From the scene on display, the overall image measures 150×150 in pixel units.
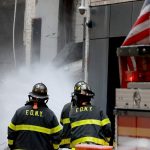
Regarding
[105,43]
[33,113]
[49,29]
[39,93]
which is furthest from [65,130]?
[49,29]

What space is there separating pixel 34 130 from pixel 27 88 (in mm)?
8436

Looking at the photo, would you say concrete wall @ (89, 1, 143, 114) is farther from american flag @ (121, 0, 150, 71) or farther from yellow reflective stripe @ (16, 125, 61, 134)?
american flag @ (121, 0, 150, 71)

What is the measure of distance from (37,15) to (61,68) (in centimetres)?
217

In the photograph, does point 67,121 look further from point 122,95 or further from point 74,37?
point 74,37

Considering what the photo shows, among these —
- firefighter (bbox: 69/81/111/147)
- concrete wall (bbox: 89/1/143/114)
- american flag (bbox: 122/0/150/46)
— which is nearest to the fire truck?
american flag (bbox: 122/0/150/46)

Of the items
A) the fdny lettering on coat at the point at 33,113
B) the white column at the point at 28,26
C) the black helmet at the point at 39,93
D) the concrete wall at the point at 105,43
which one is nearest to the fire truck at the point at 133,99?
the fdny lettering on coat at the point at 33,113

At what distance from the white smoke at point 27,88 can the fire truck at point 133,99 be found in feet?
31.7

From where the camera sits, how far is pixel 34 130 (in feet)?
25.4

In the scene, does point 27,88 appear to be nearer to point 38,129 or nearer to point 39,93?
point 39,93

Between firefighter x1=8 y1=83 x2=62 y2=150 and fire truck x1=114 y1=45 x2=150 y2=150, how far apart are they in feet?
9.72

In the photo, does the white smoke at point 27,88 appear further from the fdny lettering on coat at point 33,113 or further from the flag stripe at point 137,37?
the flag stripe at point 137,37

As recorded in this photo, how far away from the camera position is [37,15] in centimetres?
1661

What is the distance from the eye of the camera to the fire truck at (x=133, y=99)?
182 inches

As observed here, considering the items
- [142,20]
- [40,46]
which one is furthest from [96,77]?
[142,20]
